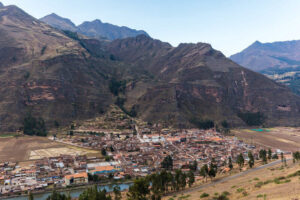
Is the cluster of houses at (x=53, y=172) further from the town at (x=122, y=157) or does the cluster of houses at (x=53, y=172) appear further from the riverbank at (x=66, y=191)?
the riverbank at (x=66, y=191)

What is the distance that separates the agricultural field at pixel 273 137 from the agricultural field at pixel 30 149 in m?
65.7

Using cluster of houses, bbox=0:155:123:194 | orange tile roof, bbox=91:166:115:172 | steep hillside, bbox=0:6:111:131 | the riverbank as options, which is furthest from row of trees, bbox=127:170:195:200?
steep hillside, bbox=0:6:111:131

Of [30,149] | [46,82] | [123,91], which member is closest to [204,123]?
[123,91]

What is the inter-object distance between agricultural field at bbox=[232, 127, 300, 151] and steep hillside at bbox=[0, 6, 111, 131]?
75636mm

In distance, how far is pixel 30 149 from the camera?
84.1 metres

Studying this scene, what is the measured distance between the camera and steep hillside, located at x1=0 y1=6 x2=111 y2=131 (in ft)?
386

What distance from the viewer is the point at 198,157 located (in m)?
78.0

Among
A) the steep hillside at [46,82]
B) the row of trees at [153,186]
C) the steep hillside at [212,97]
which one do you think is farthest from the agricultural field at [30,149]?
the steep hillside at [212,97]

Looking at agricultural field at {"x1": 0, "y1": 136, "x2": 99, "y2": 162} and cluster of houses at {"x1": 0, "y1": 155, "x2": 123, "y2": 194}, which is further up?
agricultural field at {"x1": 0, "y1": 136, "x2": 99, "y2": 162}

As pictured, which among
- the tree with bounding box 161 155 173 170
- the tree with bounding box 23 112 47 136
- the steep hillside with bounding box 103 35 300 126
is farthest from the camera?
the steep hillside with bounding box 103 35 300 126

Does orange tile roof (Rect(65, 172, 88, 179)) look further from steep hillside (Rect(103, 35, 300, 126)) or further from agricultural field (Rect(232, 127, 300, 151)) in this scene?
steep hillside (Rect(103, 35, 300, 126))

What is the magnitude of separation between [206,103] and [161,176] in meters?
106

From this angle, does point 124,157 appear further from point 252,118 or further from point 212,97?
point 252,118

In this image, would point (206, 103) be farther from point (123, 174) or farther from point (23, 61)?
point (23, 61)
